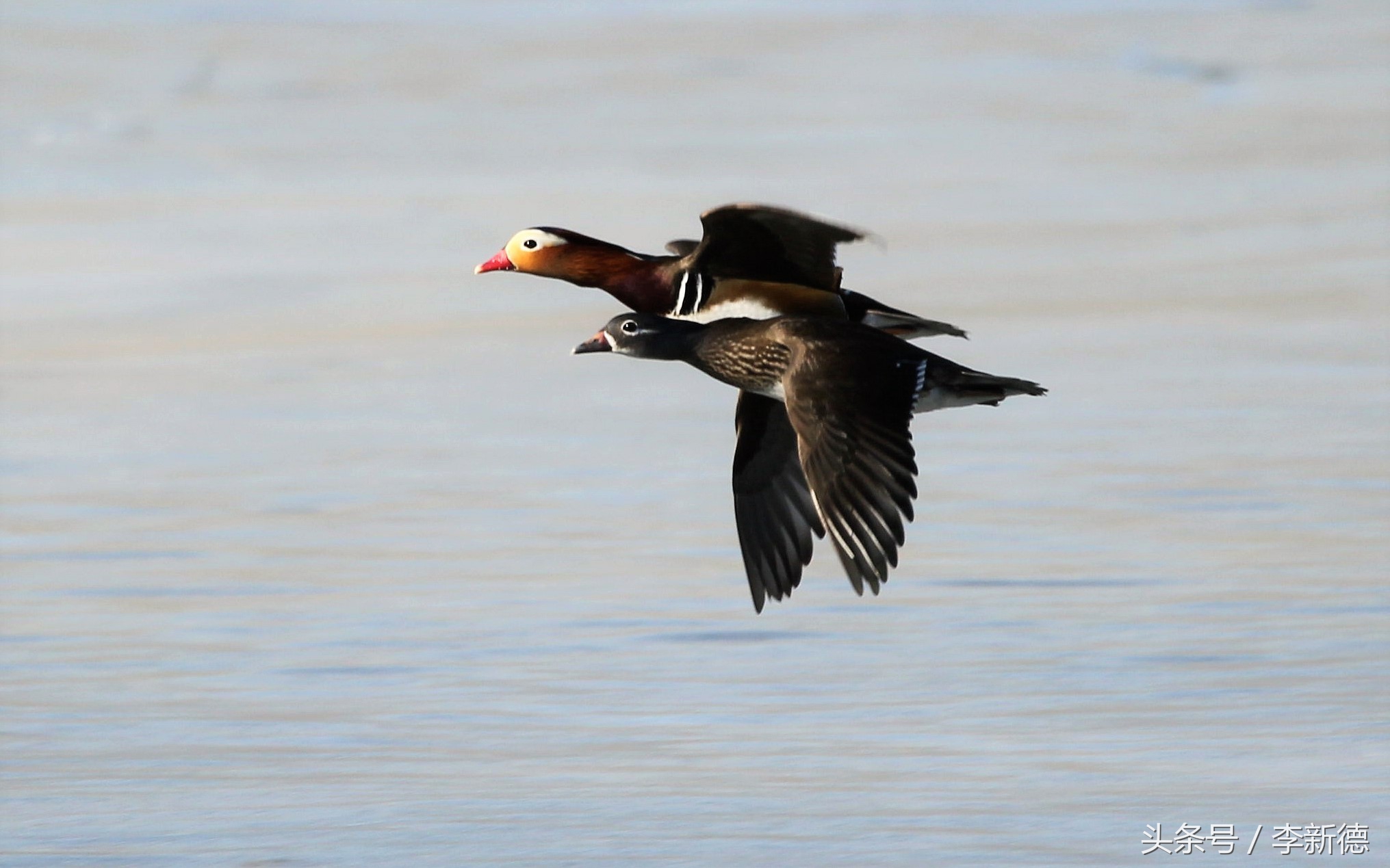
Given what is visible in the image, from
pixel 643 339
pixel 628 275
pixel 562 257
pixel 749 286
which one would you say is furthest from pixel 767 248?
pixel 562 257

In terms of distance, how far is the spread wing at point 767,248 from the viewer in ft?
24.1

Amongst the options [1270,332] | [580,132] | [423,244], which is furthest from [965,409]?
[580,132]

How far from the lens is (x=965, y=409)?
11.7m

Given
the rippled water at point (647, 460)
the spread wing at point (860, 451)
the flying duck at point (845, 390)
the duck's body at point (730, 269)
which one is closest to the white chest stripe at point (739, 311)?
the duck's body at point (730, 269)

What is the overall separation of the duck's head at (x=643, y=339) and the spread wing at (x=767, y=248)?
197 mm

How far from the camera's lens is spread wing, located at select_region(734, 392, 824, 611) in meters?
8.00

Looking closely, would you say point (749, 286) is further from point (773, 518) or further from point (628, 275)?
point (773, 518)

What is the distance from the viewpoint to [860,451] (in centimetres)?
696

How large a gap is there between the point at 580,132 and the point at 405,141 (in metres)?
1.04

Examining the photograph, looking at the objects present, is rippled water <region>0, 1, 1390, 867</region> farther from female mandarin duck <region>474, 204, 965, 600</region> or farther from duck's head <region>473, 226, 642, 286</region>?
duck's head <region>473, 226, 642, 286</region>

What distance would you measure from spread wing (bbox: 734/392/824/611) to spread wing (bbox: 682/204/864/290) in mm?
520

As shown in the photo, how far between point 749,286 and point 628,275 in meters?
0.43

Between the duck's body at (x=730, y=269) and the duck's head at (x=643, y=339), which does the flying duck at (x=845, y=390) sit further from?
the duck's body at (x=730, y=269)

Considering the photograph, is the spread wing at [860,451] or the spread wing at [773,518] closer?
the spread wing at [860,451]
